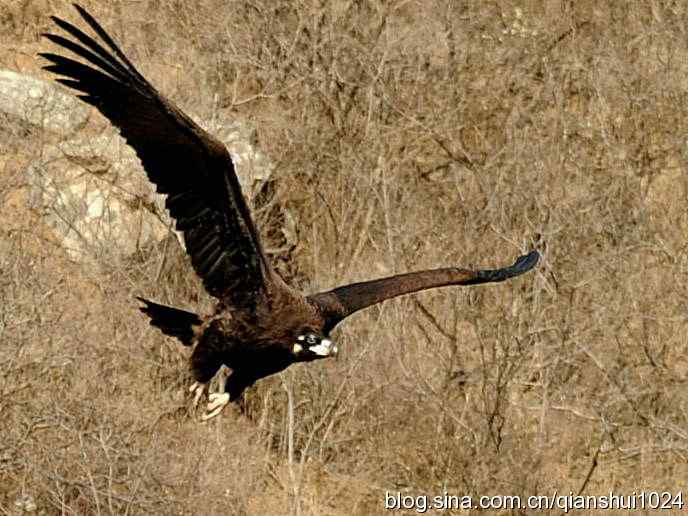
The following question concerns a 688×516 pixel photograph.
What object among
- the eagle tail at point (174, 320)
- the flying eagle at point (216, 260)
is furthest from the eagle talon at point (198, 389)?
the eagle tail at point (174, 320)

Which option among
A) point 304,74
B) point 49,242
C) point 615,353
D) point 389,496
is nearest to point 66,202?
point 49,242

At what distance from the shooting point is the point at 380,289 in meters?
11.8

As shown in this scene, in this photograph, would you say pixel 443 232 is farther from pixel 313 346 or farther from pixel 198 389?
pixel 313 346

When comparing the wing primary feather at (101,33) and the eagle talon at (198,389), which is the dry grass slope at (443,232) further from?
the wing primary feather at (101,33)

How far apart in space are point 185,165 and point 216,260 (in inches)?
26.5

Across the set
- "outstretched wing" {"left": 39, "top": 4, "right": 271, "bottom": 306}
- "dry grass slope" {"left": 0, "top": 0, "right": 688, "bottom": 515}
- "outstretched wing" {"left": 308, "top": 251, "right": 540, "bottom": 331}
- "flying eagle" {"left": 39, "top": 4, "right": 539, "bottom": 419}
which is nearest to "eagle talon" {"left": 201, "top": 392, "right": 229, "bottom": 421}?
"flying eagle" {"left": 39, "top": 4, "right": 539, "bottom": 419}

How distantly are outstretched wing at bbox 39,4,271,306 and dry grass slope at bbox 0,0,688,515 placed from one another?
4.64 metres

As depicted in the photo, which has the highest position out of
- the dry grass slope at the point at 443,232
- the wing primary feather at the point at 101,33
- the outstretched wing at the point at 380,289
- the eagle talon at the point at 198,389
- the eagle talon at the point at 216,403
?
the dry grass slope at the point at 443,232

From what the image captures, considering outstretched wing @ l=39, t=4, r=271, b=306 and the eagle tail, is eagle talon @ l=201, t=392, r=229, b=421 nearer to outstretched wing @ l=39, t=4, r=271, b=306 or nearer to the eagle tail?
the eagle tail

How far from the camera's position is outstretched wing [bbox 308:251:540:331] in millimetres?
11445

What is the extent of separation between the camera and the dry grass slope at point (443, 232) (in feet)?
57.5

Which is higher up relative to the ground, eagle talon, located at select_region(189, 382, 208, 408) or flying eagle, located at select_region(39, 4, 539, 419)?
flying eagle, located at select_region(39, 4, 539, 419)

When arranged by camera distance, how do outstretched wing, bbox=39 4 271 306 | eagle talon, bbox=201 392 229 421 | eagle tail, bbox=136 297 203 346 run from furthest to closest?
eagle talon, bbox=201 392 229 421, eagle tail, bbox=136 297 203 346, outstretched wing, bbox=39 4 271 306

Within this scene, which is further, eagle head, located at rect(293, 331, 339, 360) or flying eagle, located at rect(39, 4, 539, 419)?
eagle head, located at rect(293, 331, 339, 360)
